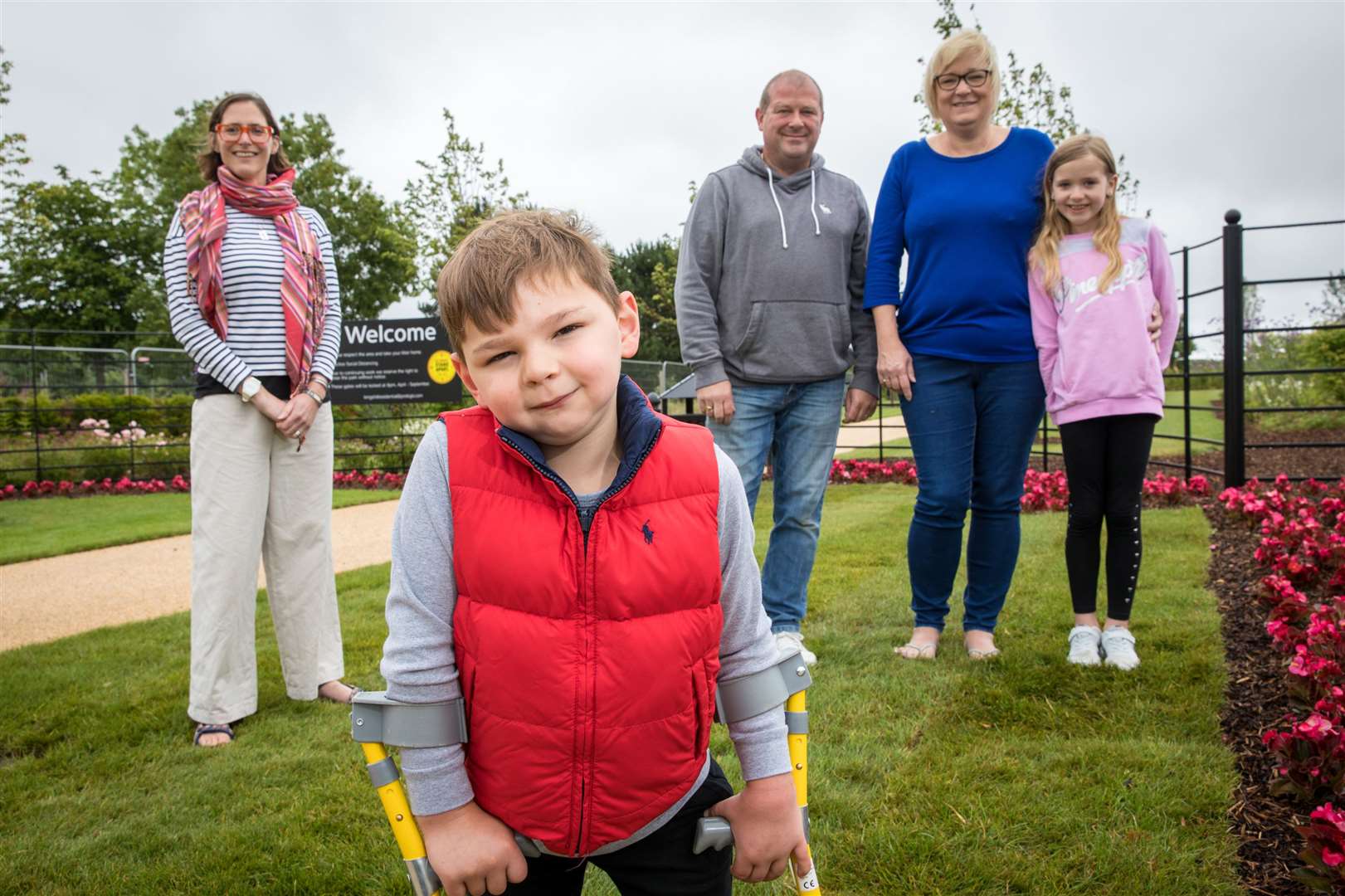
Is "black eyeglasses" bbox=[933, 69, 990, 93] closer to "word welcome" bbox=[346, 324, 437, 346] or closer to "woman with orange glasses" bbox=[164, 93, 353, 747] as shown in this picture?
"woman with orange glasses" bbox=[164, 93, 353, 747]

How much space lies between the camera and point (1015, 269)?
3.50 metres

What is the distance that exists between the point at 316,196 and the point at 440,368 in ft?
90.6

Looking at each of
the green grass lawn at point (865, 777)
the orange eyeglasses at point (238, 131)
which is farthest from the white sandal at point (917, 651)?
the orange eyeglasses at point (238, 131)

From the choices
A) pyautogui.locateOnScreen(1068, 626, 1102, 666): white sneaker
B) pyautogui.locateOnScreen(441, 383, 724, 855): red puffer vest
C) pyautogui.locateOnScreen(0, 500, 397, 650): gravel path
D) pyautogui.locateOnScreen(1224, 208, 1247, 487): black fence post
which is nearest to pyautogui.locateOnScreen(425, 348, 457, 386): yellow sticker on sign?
pyautogui.locateOnScreen(0, 500, 397, 650): gravel path

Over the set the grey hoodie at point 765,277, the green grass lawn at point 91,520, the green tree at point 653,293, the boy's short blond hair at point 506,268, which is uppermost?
the green tree at point 653,293

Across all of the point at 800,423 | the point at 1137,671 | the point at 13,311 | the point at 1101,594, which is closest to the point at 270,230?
the point at 800,423

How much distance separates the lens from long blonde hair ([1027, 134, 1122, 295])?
340cm

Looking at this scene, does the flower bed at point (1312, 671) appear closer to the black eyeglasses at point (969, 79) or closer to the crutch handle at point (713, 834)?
the crutch handle at point (713, 834)

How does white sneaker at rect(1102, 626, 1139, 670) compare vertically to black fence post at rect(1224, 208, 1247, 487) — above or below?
below

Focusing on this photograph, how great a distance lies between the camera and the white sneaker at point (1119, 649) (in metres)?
3.45

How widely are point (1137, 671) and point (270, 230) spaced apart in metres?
3.56

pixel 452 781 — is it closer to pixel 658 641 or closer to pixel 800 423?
pixel 658 641

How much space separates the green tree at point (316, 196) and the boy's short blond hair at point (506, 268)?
34.2 meters

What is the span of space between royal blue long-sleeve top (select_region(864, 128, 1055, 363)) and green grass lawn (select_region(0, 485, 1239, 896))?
1240 millimetres
